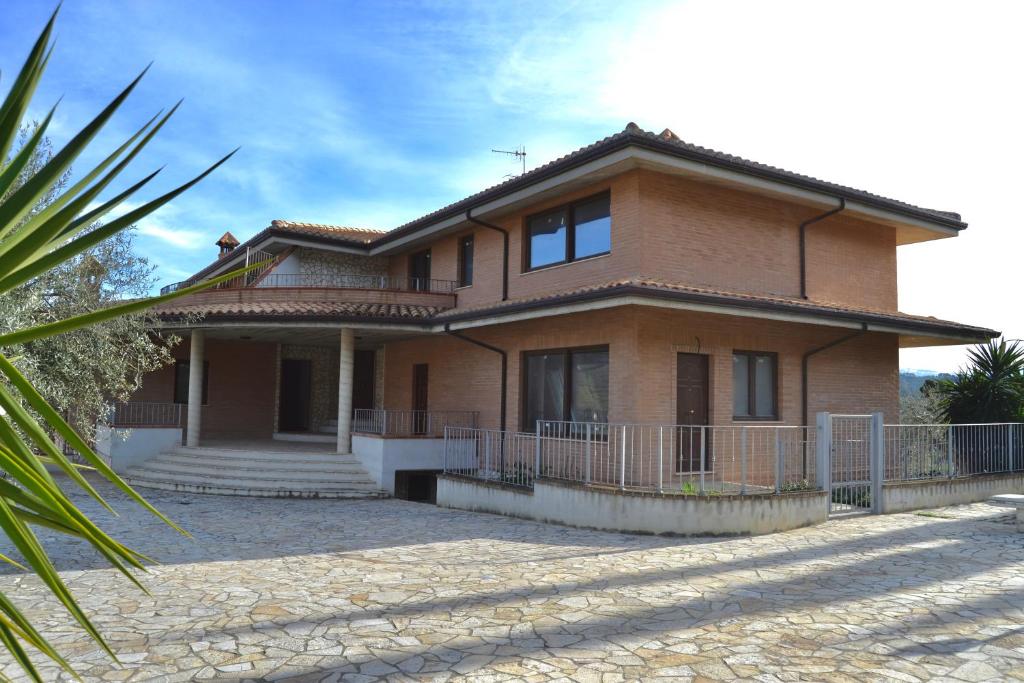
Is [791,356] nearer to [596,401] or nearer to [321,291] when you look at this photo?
[596,401]

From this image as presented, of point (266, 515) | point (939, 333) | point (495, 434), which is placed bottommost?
point (266, 515)

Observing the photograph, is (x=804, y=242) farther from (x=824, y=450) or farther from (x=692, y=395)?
(x=824, y=450)

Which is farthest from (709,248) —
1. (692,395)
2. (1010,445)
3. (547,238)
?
(1010,445)

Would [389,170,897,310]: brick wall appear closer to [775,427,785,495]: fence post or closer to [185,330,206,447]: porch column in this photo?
[775,427,785,495]: fence post

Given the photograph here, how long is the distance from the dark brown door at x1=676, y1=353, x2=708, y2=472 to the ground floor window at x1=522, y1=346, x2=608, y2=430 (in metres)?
1.26

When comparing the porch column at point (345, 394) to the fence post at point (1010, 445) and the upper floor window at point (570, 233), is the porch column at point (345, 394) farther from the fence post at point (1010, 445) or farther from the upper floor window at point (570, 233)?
the fence post at point (1010, 445)

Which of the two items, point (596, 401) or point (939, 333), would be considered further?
point (939, 333)

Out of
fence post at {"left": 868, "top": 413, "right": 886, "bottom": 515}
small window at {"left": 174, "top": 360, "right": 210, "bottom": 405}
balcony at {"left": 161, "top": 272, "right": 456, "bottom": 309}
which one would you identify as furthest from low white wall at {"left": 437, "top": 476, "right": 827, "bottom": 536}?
small window at {"left": 174, "top": 360, "right": 210, "bottom": 405}

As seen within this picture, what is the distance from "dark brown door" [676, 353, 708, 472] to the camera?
12328mm

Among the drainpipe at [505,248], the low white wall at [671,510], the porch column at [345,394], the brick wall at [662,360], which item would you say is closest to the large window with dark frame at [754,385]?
the brick wall at [662,360]

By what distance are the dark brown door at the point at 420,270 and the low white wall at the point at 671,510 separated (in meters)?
8.54

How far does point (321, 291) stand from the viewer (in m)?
16.8

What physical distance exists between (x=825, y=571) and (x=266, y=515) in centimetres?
820

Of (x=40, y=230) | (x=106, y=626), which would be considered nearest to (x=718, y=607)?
(x=106, y=626)
